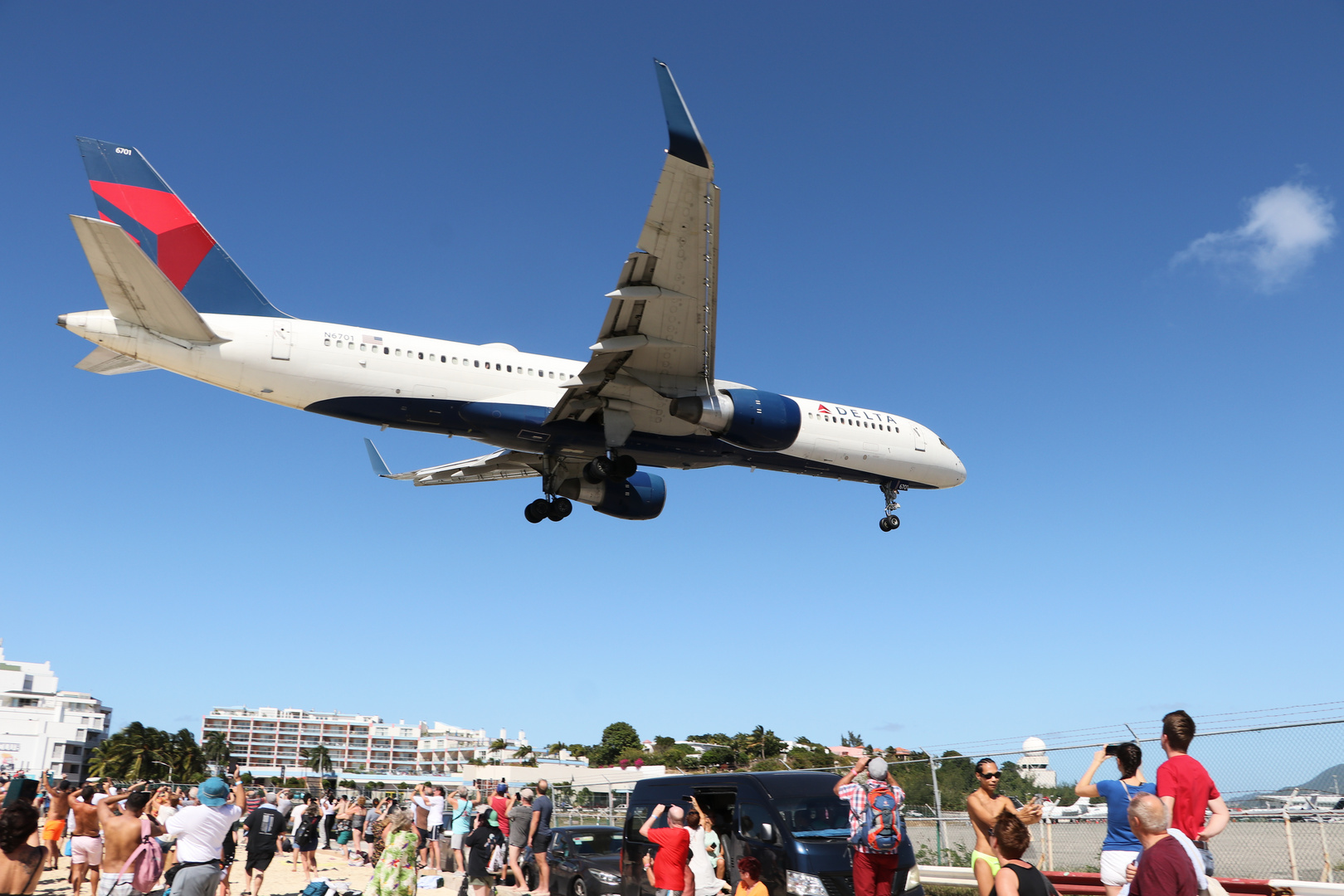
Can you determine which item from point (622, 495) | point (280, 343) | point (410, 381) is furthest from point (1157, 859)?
point (622, 495)

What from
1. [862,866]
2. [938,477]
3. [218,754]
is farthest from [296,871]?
[218,754]

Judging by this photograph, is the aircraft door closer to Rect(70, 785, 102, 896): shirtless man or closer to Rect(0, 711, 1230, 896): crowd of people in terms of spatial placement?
Rect(0, 711, 1230, 896): crowd of people

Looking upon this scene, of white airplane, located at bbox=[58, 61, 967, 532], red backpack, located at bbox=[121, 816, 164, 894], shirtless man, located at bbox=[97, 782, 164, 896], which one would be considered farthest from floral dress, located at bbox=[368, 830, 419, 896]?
white airplane, located at bbox=[58, 61, 967, 532]

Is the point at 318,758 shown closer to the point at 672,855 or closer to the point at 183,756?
the point at 183,756

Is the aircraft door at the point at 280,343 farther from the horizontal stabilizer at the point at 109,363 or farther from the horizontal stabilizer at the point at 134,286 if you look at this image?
the horizontal stabilizer at the point at 109,363

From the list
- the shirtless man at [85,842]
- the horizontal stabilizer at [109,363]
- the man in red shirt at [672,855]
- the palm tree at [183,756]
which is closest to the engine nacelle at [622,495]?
the horizontal stabilizer at [109,363]

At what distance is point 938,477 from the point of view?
2392 cm

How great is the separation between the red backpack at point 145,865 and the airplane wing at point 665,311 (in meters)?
9.59

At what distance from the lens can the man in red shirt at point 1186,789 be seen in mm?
5926

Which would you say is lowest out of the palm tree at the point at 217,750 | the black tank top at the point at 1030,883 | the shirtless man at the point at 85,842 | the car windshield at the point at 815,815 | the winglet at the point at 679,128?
the palm tree at the point at 217,750

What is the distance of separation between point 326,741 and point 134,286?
18969cm

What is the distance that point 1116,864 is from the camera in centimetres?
627

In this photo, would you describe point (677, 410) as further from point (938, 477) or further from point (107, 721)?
point (107, 721)

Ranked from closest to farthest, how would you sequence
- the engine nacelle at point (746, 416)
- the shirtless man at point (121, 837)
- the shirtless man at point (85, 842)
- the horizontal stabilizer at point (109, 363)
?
the shirtless man at point (121, 837), the shirtless man at point (85, 842), the horizontal stabilizer at point (109, 363), the engine nacelle at point (746, 416)
